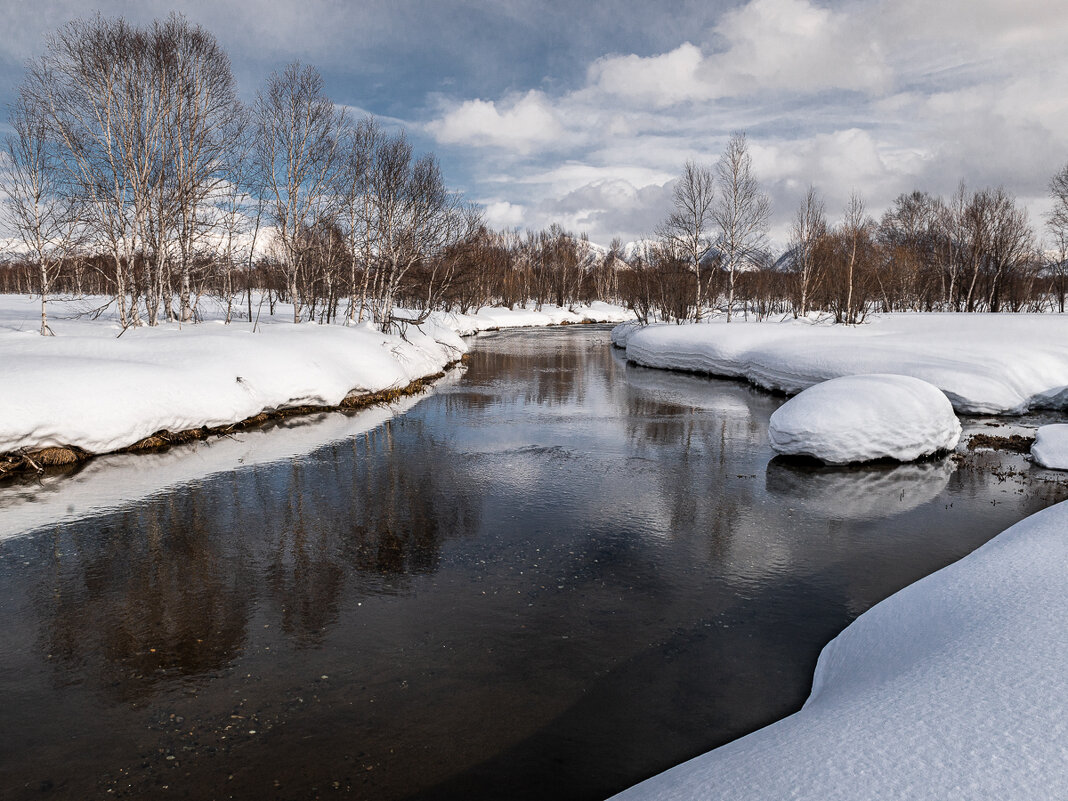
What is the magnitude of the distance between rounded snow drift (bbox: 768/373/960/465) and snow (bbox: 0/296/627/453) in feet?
34.3

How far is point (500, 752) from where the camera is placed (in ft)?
11.9

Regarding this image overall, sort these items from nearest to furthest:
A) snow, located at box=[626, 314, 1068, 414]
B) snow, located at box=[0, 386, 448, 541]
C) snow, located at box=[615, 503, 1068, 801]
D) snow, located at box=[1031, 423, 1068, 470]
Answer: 1. snow, located at box=[615, 503, 1068, 801]
2. snow, located at box=[0, 386, 448, 541]
3. snow, located at box=[1031, 423, 1068, 470]
4. snow, located at box=[626, 314, 1068, 414]

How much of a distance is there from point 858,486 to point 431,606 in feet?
23.0

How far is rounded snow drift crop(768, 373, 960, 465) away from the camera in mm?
9945

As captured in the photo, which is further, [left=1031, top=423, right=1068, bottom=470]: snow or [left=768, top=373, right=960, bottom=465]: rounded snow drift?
[left=1031, top=423, right=1068, bottom=470]: snow

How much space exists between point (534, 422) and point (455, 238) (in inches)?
798

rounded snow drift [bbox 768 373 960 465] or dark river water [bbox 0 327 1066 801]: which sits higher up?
rounded snow drift [bbox 768 373 960 465]

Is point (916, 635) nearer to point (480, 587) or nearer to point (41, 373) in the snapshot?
point (480, 587)

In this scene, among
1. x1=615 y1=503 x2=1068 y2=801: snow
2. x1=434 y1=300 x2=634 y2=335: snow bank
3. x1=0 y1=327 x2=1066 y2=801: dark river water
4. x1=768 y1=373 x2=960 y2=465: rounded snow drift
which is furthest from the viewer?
x1=434 y1=300 x2=634 y2=335: snow bank

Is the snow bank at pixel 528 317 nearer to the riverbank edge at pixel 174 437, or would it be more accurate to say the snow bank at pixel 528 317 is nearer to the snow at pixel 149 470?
the riverbank edge at pixel 174 437

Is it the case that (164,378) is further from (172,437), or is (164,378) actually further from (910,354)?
(910,354)

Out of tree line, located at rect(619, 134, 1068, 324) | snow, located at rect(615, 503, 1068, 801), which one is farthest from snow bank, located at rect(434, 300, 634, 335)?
snow, located at rect(615, 503, 1068, 801)

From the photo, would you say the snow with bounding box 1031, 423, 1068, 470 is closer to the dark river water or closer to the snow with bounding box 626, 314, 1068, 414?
the dark river water

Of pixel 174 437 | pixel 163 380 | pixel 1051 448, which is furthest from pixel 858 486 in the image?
pixel 163 380
